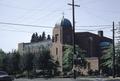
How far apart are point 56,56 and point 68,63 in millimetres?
18908

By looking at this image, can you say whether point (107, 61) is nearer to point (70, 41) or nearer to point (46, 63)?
point (46, 63)

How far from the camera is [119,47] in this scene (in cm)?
7262

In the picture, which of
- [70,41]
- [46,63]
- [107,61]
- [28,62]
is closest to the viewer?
[107,61]

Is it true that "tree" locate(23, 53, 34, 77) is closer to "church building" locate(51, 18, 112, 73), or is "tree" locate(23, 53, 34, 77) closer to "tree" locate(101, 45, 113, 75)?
"church building" locate(51, 18, 112, 73)

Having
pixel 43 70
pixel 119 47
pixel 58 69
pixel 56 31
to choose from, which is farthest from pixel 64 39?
pixel 119 47

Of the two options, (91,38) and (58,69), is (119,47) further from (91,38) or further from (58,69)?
(91,38)

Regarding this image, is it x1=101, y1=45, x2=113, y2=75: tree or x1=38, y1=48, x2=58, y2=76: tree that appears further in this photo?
x1=38, y1=48, x2=58, y2=76: tree

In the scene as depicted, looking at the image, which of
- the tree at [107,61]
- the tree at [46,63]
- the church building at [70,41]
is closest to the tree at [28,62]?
the tree at [46,63]

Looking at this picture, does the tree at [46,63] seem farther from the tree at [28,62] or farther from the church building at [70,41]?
the church building at [70,41]

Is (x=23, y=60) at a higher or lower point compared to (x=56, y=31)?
lower

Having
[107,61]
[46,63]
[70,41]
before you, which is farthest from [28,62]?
[70,41]

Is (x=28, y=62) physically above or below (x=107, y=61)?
below

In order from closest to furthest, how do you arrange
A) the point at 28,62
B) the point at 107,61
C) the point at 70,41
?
1. the point at 107,61
2. the point at 28,62
3. the point at 70,41

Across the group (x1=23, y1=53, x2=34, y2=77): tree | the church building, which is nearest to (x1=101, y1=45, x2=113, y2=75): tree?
the church building
